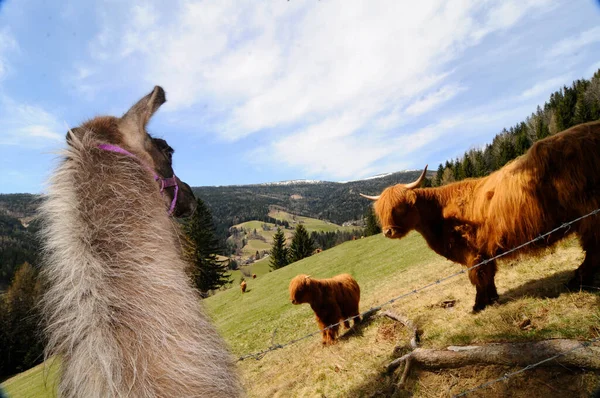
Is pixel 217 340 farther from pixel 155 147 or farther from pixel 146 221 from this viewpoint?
pixel 155 147

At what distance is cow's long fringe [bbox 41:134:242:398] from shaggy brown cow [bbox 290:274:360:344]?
556cm

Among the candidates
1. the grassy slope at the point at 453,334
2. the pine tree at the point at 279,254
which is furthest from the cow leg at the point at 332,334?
the pine tree at the point at 279,254

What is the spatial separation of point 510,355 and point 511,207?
1926mm

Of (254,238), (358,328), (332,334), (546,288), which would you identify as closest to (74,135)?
(546,288)

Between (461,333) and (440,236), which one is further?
(440,236)

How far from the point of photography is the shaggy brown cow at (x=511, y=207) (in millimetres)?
3523

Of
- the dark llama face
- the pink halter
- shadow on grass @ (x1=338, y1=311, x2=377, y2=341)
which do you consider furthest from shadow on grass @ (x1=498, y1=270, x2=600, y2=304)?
the pink halter

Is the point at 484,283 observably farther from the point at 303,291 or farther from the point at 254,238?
the point at 254,238

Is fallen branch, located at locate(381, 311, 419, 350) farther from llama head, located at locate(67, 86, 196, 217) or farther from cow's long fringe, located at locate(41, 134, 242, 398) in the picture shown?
llama head, located at locate(67, 86, 196, 217)

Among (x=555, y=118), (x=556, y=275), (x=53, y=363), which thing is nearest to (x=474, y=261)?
(x=556, y=275)

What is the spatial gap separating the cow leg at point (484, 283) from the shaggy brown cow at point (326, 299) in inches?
135

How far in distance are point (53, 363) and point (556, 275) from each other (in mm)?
6600

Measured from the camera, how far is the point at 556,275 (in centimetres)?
478

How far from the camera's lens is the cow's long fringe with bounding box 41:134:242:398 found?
128cm
